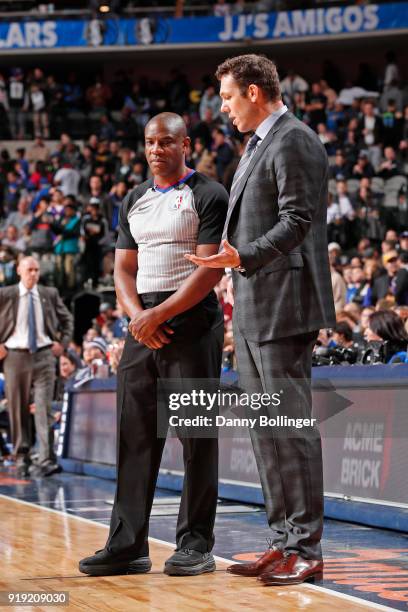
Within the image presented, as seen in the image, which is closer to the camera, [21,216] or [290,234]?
[290,234]

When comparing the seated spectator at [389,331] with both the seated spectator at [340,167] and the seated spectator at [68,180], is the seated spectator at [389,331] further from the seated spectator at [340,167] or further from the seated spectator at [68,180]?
the seated spectator at [68,180]

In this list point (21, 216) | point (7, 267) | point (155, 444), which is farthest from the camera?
point (21, 216)

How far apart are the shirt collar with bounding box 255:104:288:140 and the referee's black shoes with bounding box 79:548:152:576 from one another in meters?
1.87

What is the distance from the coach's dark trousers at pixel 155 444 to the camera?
464 cm

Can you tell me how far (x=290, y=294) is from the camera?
4355 mm

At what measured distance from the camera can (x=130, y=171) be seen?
2047cm

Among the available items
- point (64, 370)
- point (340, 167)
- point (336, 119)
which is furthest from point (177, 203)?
point (336, 119)

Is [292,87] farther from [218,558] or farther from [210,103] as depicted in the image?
[218,558]

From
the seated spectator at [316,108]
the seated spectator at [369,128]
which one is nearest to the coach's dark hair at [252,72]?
the seated spectator at [369,128]

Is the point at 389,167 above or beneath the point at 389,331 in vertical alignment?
above

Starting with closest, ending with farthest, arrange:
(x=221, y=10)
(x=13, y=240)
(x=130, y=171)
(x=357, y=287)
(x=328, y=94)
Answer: (x=357, y=287) < (x=13, y=240) < (x=130, y=171) < (x=328, y=94) < (x=221, y=10)

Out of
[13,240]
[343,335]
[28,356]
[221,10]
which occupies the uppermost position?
[221,10]

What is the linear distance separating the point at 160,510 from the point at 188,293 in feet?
9.85

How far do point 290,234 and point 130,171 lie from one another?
16.5 metres
